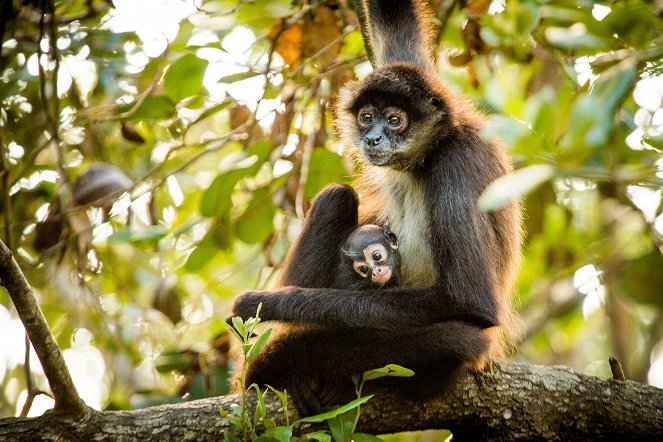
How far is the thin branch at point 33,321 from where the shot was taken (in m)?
4.20

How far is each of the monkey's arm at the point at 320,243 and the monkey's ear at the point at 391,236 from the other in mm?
395

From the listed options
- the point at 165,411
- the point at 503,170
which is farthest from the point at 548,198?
the point at 165,411

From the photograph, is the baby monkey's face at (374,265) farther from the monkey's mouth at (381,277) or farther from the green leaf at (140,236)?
the green leaf at (140,236)

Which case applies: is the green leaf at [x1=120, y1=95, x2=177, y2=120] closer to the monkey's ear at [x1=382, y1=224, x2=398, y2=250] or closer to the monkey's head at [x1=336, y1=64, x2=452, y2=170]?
the monkey's head at [x1=336, y1=64, x2=452, y2=170]

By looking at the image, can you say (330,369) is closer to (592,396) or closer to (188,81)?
(592,396)

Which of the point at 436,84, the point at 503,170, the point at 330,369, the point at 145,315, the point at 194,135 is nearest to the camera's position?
the point at 330,369

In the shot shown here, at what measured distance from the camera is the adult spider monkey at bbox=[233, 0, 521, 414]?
5527mm

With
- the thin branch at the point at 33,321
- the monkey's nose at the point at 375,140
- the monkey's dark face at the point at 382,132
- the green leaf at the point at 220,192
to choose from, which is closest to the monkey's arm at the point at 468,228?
the monkey's dark face at the point at 382,132

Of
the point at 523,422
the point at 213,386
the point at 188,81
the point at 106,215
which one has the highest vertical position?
the point at 188,81

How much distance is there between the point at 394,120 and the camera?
6.84 metres

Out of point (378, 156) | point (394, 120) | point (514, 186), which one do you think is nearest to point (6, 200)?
point (378, 156)

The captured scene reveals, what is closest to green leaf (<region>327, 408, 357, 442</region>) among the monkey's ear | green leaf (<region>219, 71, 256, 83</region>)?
the monkey's ear

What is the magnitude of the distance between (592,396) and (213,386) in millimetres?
3316

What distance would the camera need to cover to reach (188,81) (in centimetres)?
700
